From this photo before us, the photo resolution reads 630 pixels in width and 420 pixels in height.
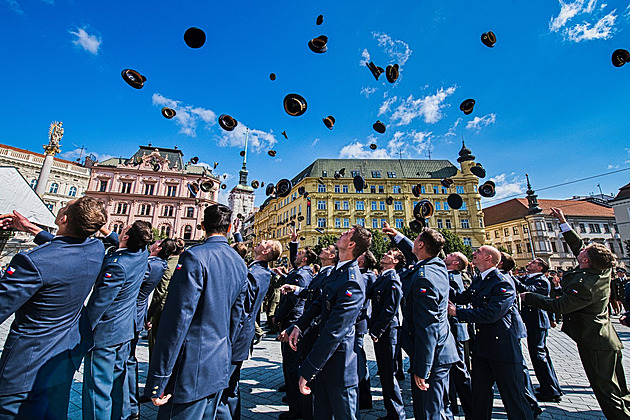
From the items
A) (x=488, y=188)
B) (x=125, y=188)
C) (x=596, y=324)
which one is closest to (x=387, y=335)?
(x=596, y=324)

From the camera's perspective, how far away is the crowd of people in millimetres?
2162

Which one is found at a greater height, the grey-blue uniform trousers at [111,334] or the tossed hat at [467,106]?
the tossed hat at [467,106]

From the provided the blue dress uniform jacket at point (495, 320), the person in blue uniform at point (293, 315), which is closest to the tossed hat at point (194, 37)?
the person in blue uniform at point (293, 315)

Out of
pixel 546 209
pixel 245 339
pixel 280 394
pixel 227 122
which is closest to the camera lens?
pixel 245 339

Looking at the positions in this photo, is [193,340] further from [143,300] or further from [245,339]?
[143,300]

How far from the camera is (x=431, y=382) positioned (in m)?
3.06

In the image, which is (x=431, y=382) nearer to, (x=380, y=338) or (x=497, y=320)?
(x=497, y=320)

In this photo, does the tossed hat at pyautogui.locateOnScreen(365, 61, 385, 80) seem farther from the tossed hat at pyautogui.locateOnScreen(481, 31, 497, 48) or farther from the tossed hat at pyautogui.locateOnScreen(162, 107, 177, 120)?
the tossed hat at pyautogui.locateOnScreen(162, 107, 177, 120)

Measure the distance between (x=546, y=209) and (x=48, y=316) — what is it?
76440mm

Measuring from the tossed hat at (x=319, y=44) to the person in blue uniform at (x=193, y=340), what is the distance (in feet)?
25.8

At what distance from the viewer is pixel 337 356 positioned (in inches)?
111

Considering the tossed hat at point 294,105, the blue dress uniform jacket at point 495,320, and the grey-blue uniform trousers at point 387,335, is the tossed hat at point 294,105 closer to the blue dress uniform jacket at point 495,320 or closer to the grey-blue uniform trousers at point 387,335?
the grey-blue uniform trousers at point 387,335

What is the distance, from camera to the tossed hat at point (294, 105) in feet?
24.5

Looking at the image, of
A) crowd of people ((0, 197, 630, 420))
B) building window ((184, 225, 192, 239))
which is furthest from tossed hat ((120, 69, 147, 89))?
building window ((184, 225, 192, 239))
